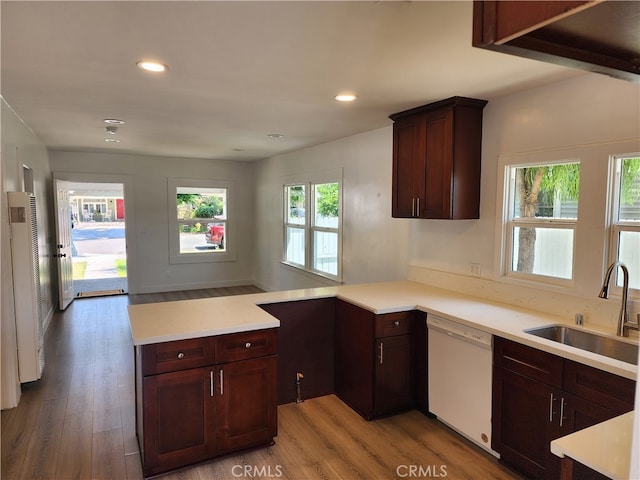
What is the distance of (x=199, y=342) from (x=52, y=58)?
1790 millimetres

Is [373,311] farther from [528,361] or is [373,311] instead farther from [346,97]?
[346,97]

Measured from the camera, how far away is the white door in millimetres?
6020

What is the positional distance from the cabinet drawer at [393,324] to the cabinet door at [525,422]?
2.36 ft

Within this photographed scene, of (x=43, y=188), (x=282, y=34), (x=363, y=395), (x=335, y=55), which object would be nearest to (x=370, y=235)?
(x=363, y=395)

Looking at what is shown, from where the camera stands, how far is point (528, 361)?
7.35ft

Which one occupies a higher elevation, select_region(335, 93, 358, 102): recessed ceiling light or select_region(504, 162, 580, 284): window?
select_region(335, 93, 358, 102): recessed ceiling light

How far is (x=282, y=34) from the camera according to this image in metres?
1.94

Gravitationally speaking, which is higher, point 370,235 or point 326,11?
point 326,11

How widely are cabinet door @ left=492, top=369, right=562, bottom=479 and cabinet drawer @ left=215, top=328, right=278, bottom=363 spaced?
4.54ft

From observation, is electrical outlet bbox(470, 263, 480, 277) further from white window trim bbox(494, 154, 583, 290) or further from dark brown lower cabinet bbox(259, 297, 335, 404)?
dark brown lower cabinet bbox(259, 297, 335, 404)

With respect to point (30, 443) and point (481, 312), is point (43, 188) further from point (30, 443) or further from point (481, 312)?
point (481, 312)

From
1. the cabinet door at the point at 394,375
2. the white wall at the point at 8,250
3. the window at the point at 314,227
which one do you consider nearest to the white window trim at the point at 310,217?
the window at the point at 314,227

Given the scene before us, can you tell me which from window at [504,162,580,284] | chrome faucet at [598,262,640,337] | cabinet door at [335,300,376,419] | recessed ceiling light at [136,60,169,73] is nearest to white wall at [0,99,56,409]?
recessed ceiling light at [136,60,169,73]

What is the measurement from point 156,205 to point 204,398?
18.4 ft
